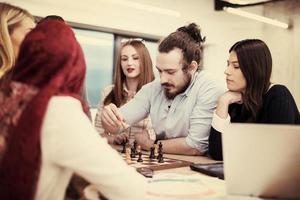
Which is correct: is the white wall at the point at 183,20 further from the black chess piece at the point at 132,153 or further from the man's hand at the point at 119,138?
the black chess piece at the point at 132,153

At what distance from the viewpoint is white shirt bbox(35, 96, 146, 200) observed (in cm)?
93

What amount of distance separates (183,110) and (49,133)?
147cm

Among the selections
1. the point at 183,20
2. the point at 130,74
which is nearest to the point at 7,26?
the point at 130,74

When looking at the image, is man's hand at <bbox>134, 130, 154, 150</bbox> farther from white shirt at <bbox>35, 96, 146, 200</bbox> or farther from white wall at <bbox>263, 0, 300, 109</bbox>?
white wall at <bbox>263, 0, 300, 109</bbox>

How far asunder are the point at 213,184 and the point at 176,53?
114 centimetres

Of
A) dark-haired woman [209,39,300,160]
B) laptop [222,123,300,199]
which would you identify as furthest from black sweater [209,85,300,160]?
laptop [222,123,300,199]

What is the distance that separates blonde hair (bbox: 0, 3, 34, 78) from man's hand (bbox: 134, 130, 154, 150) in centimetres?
93

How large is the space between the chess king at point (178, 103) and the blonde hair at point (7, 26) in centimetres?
80

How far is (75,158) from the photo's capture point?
94cm

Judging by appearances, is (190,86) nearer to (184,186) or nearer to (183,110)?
(183,110)

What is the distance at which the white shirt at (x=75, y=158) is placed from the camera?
933mm

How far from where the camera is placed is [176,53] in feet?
7.84

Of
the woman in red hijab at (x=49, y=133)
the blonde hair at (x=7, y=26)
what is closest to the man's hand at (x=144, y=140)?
the blonde hair at (x=7, y=26)

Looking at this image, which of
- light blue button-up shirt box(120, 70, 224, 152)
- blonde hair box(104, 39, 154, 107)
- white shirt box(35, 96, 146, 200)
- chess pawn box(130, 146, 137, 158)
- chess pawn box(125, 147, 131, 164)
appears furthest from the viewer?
blonde hair box(104, 39, 154, 107)
